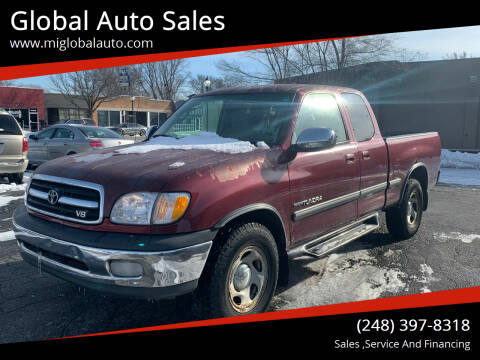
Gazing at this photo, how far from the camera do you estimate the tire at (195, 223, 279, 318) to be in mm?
2973

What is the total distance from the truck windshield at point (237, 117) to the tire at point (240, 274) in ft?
3.14

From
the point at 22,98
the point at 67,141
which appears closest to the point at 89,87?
the point at 22,98

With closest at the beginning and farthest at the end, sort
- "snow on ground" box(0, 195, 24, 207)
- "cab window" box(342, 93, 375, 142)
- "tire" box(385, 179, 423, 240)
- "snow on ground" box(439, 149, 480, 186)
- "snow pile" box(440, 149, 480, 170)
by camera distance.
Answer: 1. "cab window" box(342, 93, 375, 142)
2. "tire" box(385, 179, 423, 240)
3. "snow on ground" box(0, 195, 24, 207)
4. "snow on ground" box(439, 149, 480, 186)
5. "snow pile" box(440, 149, 480, 170)

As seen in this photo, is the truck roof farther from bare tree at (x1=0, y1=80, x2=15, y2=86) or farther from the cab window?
bare tree at (x1=0, y1=80, x2=15, y2=86)

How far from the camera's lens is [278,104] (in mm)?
4098

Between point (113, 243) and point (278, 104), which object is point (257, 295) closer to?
point (113, 243)

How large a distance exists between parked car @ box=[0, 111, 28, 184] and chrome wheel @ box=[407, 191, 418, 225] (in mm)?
8116

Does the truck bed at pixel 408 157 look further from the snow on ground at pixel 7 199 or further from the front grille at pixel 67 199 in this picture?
the snow on ground at pixel 7 199

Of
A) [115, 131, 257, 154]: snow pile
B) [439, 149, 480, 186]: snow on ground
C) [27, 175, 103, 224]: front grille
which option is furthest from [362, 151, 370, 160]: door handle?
[439, 149, 480, 186]: snow on ground

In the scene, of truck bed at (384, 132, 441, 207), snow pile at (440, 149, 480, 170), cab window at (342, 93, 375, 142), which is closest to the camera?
cab window at (342, 93, 375, 142)

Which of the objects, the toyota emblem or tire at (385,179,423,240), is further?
tire at (385,179,423,240)

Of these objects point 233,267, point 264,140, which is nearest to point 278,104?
point 264,140

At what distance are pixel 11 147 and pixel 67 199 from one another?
23.9ft

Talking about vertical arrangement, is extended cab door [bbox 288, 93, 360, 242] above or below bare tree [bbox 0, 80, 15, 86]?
below
